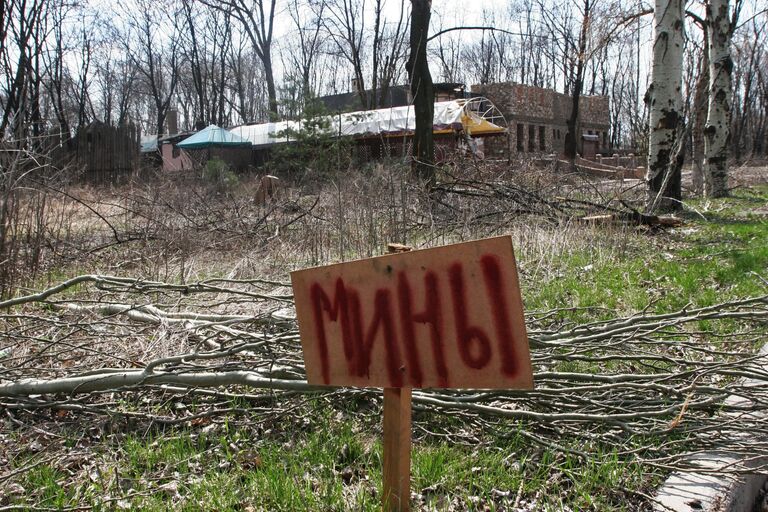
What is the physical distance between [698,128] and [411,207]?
1473 cm

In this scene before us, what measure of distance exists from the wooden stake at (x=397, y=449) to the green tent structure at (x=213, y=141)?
29.6m

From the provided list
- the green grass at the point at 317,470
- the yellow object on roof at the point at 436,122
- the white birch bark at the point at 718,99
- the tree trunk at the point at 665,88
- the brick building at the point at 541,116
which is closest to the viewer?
the green grass at the point at 317,470

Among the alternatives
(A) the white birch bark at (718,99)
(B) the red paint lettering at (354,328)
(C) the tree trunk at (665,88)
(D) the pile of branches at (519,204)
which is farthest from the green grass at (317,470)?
(A) the white birch bark at (718,99)

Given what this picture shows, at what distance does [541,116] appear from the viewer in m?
42.2

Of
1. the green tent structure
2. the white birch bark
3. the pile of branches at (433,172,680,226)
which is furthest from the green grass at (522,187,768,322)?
→ the green tent structure

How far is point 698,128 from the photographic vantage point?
19.5 metres

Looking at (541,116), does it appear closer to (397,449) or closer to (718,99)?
(718,99)

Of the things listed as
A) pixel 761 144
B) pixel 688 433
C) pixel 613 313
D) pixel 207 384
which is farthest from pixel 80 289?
pixel 761 144

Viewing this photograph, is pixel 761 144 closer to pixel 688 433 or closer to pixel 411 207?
pixel 411 207

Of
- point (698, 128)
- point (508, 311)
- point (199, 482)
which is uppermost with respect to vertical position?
point (698, 128)

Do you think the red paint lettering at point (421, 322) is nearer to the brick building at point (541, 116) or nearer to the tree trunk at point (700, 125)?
the tree trunk at point (700, 125)

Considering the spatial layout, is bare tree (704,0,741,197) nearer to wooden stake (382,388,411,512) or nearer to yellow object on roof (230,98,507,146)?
yellow object on roof (230,98,507,146)

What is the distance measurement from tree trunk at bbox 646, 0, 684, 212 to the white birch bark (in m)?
3.67

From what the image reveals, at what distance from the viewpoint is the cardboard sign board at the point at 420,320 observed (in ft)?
5.71
